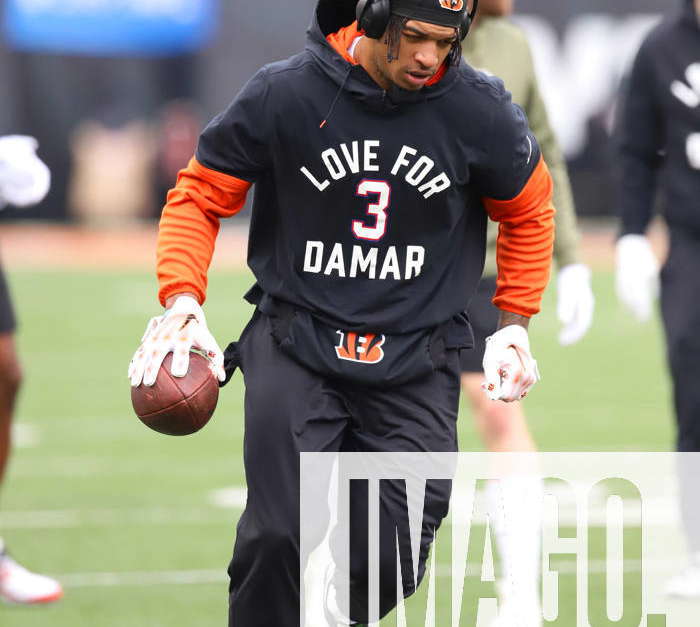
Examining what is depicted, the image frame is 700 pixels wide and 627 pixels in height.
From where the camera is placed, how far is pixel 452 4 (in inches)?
146

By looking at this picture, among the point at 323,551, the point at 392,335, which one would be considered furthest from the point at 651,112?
the point at 323,551

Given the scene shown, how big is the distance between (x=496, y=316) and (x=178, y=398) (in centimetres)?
162

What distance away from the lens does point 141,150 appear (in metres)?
21.1

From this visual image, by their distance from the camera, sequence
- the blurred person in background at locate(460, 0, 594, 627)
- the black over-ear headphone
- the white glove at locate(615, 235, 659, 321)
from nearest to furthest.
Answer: the black over-ear headphone → the blurred person in background at locate(460, 0, 594, 627) → the white glove at locate(615, 235, 659, 321)

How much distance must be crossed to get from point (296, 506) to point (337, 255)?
0.62 metres

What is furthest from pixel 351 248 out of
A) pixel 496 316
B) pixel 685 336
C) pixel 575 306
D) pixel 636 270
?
pixel 636 270

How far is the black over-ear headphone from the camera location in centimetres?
367

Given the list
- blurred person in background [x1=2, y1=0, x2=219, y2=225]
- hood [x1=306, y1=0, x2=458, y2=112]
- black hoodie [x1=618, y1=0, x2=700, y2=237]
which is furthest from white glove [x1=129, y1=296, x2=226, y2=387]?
blurred person in background [x1=2, y1=0, x2=219, y2=225]

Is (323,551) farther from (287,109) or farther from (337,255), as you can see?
(287,109)

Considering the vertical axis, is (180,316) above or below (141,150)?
above

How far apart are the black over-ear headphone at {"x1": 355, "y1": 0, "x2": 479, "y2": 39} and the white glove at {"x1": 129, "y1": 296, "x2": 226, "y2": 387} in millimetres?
774

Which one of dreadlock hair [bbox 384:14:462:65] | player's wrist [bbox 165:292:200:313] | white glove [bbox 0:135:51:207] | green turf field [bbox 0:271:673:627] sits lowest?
green turf field [bbox 0:271:673:627]

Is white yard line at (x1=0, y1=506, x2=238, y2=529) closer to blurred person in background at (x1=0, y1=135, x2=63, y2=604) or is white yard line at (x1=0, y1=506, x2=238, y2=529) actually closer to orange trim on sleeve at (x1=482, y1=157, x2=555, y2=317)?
blurred person in background at (x1=0, y1=135, x2=63, y2=604)

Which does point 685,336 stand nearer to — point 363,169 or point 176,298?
point 363,169
